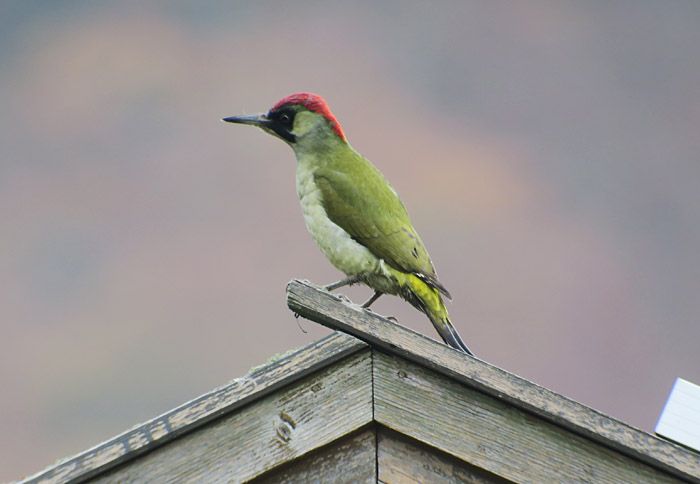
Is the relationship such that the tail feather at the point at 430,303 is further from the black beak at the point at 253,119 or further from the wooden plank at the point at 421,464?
the wooden plank at the point at 421,464

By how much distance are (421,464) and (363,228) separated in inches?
73.9

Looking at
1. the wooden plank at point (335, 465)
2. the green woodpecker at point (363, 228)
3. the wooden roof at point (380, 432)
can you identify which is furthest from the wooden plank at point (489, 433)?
the green woodpecker at point (363, 228)

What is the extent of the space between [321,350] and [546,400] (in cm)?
58

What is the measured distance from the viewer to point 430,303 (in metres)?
3.59

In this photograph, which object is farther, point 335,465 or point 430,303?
point 430,303

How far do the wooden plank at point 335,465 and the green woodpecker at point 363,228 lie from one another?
5.25ft

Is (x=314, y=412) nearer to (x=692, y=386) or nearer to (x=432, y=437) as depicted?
(x=432, y=437)

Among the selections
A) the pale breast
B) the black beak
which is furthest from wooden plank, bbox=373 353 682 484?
the black beak

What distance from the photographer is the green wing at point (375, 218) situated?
3654 mm

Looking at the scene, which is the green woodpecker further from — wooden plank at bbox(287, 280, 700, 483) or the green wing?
wooden plank at bbox(287, 280, 700, 483)

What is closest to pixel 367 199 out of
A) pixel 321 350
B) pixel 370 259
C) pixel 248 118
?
pixel 370 259

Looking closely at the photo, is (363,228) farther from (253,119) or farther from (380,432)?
(380,432)

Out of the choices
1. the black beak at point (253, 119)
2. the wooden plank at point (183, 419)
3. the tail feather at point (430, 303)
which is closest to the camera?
the wooden plank at point (183, 419)

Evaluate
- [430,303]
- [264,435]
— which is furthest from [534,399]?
[430,303]
